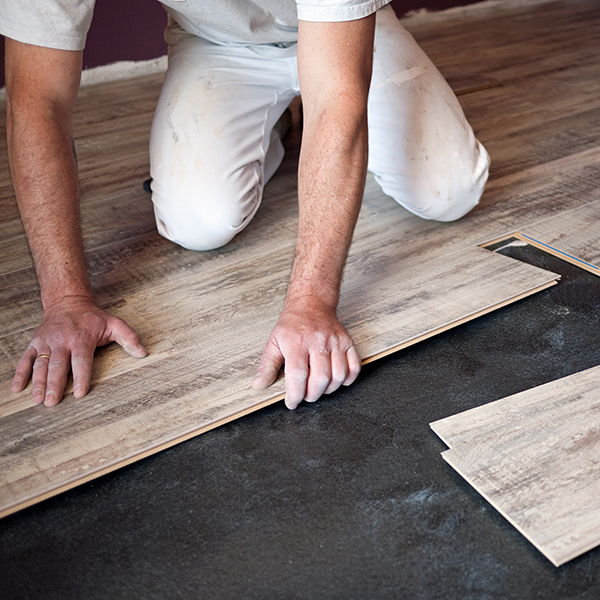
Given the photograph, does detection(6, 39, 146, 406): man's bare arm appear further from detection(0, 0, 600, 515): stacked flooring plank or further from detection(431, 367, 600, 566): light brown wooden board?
detection(431, 367, 600, 566): light brown wooden board

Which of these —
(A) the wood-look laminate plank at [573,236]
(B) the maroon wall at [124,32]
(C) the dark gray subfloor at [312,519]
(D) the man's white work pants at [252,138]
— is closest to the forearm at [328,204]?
(C) the dark gray subfloor at [312,519]

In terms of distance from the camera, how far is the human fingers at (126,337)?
4.98 feet

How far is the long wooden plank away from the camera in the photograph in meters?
1.25

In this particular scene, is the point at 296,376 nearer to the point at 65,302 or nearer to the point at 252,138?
the point at 65,302

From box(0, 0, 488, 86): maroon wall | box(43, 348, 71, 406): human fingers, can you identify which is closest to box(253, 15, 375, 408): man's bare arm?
box(43, 348, 71, 406): human fingers

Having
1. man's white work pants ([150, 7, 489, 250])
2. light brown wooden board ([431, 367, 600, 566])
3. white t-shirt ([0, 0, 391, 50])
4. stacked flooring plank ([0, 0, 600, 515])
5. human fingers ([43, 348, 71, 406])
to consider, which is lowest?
stacked flooring plank ([0, 0, 600, 515])

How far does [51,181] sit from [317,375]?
85 cm

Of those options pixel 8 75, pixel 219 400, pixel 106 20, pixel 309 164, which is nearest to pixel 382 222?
pixel 309 164

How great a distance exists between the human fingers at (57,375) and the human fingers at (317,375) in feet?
1.75

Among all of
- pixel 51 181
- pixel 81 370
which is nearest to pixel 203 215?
pixel 51 181

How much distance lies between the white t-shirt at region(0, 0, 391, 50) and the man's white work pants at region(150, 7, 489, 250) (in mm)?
92

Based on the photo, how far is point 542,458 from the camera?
117cm

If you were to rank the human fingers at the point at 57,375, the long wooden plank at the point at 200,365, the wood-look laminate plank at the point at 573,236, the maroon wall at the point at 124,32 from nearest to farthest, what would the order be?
the long wooden plank at the point at 200,365, the human fingers at the point at 57,375, the wood-look laminate plank at the point at 573,236, the maroon wall at the point at 124,32

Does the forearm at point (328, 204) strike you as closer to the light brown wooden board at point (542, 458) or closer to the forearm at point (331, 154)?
the forearm at point (331, 154)
